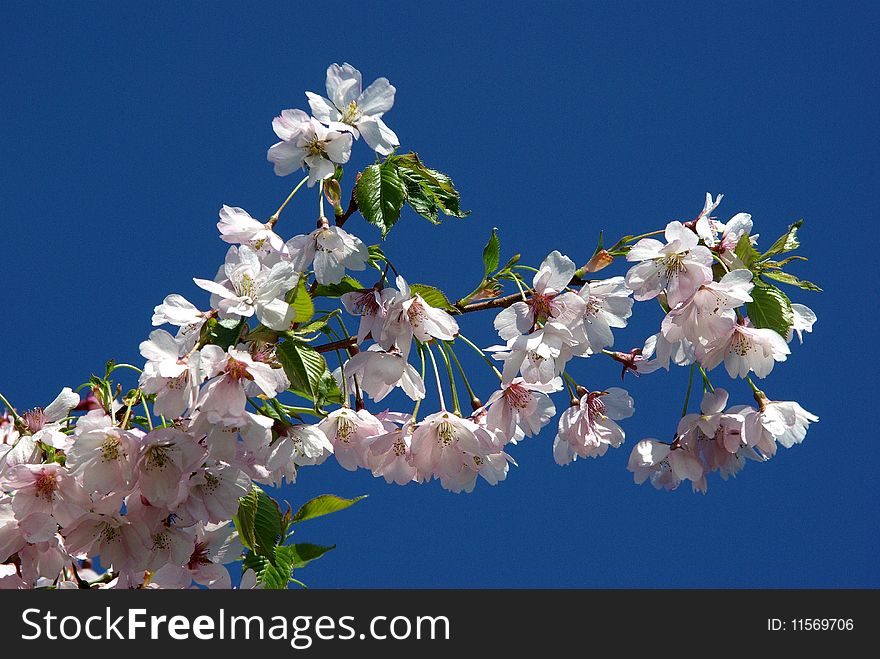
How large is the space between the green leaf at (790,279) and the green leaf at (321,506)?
947 mm

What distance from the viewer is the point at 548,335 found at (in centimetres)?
154

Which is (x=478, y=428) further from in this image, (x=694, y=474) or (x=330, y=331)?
(x=694, y=474)

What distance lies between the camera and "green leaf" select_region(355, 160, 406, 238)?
1.53 meters

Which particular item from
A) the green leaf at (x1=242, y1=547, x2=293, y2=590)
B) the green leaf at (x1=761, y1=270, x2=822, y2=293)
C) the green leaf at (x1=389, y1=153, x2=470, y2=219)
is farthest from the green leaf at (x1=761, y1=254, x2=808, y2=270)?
the green leaf at (x1=242, y1=547, x2=293, y2=590)

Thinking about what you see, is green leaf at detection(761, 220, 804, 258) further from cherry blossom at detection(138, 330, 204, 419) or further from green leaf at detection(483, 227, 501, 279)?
cherry blossom at detection(138, 330, 204, 419)

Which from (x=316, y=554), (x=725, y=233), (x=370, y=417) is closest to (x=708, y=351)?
(x=725, y=233)

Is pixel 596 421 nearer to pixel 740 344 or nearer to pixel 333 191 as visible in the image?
pixel 740 344

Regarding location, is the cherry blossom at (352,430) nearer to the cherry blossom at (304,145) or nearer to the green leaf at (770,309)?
the cherry blossom at (304,145)

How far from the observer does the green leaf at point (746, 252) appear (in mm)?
1588

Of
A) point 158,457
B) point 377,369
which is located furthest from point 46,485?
point 377,369

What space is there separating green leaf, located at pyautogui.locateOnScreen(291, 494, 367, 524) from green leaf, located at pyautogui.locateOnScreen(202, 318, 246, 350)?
2.01 feet

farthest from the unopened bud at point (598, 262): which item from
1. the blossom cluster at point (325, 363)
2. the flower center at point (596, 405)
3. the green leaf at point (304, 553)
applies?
the green leaf at point (304, 553)

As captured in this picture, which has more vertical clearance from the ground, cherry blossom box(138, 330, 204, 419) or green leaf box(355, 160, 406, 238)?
green leaf box(355, 160, 406, 238)

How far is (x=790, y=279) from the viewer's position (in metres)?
1.65
